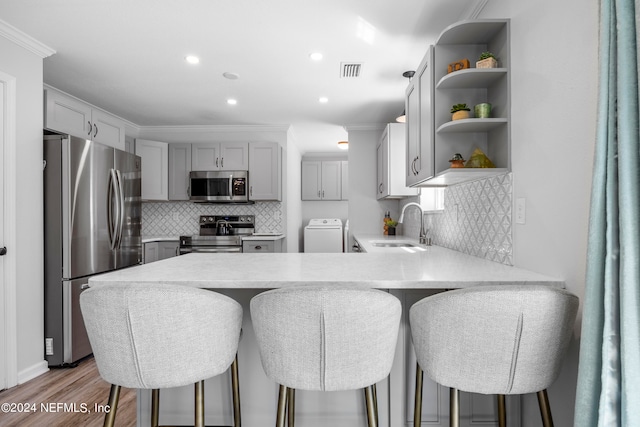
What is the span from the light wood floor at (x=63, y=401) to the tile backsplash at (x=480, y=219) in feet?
7.22

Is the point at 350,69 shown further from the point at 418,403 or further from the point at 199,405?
the point at 199,405

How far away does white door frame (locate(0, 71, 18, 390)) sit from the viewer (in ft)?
7.74

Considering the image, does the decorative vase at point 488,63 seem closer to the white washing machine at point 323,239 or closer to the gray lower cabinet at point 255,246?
the gray lower cabinet at point 255,246

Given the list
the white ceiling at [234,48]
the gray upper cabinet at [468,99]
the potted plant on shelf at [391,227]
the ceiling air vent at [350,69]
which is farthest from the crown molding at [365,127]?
the gray upper cabinet at [468,99]

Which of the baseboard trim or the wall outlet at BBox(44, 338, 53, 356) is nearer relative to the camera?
the baseboard trim

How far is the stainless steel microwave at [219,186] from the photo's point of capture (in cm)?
467

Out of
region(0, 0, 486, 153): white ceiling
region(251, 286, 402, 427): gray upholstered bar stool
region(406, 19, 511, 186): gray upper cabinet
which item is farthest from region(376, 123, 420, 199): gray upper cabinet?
region(251, 286, 402, 427): gray upholstered bar stool

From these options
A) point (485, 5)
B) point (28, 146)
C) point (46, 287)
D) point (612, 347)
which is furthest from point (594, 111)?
point (46, 287)

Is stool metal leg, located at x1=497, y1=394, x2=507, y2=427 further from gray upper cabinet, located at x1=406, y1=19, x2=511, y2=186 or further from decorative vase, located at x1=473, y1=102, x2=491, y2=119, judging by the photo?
decorative vase, located at x1=473, y1=102, x2=491, y2=119

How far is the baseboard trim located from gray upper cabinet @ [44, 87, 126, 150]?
1.99 metres

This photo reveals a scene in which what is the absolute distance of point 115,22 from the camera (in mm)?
2303

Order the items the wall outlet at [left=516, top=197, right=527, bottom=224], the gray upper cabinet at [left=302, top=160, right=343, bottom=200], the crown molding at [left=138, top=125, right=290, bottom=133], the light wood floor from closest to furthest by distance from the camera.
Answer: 1. the wall outlet at [left=516, top=197, right=527, bottom=224]
2. the light wood floor
3. the crown molding at [left=138, top=125, right=290, bottom=133]
4. the gray upper cabinet at [left=302, top=160, right=343, bottom=200]

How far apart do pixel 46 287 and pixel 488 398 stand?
308 centimetres

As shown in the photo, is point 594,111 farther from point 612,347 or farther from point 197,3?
point 197,3
